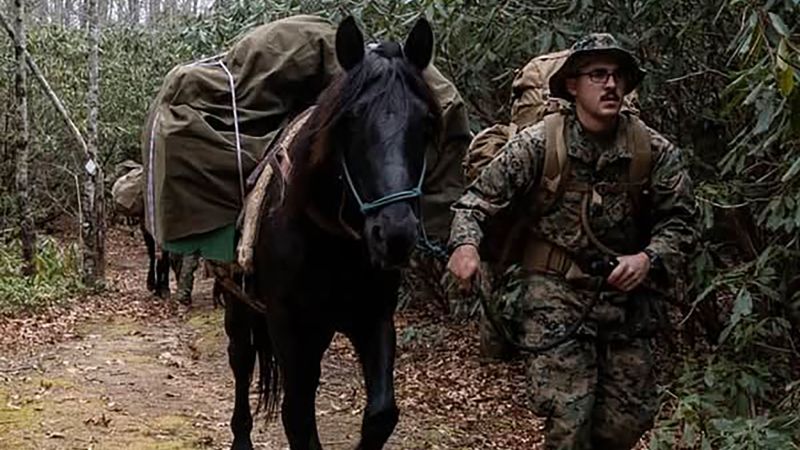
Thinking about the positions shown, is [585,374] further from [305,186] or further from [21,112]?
[21,112]

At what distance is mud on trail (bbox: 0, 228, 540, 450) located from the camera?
6.80m

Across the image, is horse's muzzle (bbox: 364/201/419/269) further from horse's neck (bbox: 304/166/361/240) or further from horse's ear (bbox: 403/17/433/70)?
horse's ear (bbox: 403/17/433/70)

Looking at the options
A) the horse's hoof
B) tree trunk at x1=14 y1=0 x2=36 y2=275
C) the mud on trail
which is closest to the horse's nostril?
the horse's hoof

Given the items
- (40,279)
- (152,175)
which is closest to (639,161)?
(152,175)

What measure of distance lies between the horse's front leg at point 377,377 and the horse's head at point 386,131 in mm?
799

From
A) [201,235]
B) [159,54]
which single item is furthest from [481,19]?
[159,54]

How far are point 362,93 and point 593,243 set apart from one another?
102cm

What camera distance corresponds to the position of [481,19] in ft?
21.7

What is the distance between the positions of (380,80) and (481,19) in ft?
9.47

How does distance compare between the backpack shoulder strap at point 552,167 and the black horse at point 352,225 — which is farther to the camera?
the backpack shoulder strap at point 552,167

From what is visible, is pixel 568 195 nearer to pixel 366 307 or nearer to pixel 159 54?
pixel 366 307

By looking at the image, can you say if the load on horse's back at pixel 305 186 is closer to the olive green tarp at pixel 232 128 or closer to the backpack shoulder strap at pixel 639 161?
the olive green tarp at pixel 232 128

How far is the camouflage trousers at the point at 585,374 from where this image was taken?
407 centimetres

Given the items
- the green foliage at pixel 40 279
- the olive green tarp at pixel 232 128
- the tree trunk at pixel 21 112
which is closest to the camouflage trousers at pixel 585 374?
the olive green tarp at pixel 232 128
